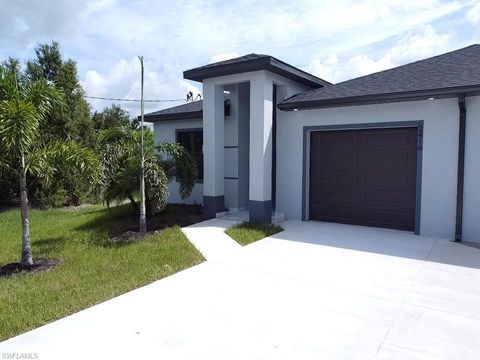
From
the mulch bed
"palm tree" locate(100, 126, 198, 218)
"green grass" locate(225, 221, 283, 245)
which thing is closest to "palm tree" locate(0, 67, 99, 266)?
the mulch bed

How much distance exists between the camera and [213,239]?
7.16 m

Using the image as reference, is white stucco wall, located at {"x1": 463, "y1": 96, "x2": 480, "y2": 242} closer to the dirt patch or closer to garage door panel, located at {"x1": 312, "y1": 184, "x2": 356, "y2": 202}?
garage door panel, located at {"x1": 312, "y1": 184, "x2": 356, "y2": 202}

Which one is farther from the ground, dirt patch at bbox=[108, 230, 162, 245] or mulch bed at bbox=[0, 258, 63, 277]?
dirt patch at bbox=[108, 230, 162, 245]

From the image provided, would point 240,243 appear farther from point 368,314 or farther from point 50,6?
point 50,6

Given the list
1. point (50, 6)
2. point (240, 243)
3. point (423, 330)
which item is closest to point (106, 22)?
point (50, 6)

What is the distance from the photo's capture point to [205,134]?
31.0 feet

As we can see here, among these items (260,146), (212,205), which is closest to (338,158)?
(260,146)

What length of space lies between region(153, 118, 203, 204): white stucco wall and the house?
4.14 feet

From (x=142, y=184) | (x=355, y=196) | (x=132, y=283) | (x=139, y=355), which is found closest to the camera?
(x=139, y=355)

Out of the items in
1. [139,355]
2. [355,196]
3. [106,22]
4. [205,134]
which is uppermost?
[106,22]

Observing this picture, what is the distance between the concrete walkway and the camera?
6254 mm

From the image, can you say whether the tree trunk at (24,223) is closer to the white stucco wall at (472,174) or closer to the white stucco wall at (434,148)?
the white stucco wall at (434,148)

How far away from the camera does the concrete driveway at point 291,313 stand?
324 cm

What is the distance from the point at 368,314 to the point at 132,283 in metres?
2.94
